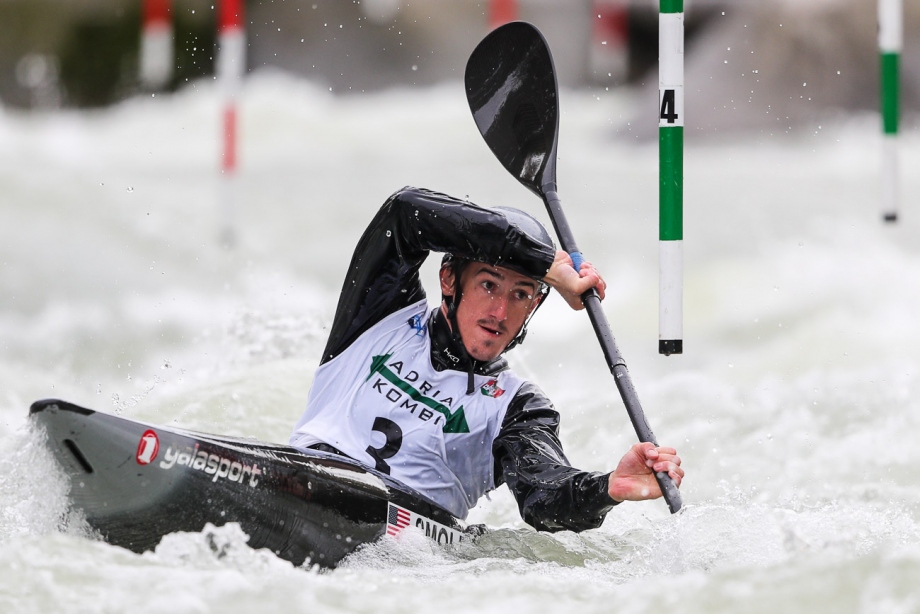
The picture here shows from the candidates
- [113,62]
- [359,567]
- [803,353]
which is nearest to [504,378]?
[359,567]

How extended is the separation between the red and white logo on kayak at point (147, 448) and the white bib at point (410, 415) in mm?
600

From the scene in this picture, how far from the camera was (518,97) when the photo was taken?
4090 mm

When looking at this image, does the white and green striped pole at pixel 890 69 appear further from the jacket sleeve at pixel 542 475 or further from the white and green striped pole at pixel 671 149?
the jacket sleeve at pixel 542 475

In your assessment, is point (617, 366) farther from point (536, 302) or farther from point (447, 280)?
point (447, 280)

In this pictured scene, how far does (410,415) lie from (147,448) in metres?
0.81

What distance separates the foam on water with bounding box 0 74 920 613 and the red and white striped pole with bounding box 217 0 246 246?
Answer: 37cm

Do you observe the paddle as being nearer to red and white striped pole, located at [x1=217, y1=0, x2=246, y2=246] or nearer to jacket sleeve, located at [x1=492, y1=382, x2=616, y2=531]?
jacket sleeve, located at [x1=492, y1=382, x2=616, y2=531]

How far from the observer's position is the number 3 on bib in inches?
132

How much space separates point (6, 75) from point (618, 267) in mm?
10029

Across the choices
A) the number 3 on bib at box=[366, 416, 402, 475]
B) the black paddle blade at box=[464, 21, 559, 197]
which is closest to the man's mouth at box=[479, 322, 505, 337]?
the number 3 on bib at box=[366, 416, 402, 475]

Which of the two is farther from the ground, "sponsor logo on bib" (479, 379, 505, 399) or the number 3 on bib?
"sponsor logo on bib" (479, 379, 505, 399)

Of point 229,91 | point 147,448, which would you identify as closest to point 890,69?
point 229,91

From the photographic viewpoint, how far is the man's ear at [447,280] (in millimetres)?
3465

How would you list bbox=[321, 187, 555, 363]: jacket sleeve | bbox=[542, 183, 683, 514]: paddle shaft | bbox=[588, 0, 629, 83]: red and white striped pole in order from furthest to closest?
1. bbox=[588, 0, 629, 83]: red and white striped pole
2. bbox=[321, 187, 555, 363]: jacket sleeve
3. bbox=[542, 183, 683, 514]: paddle shaft
